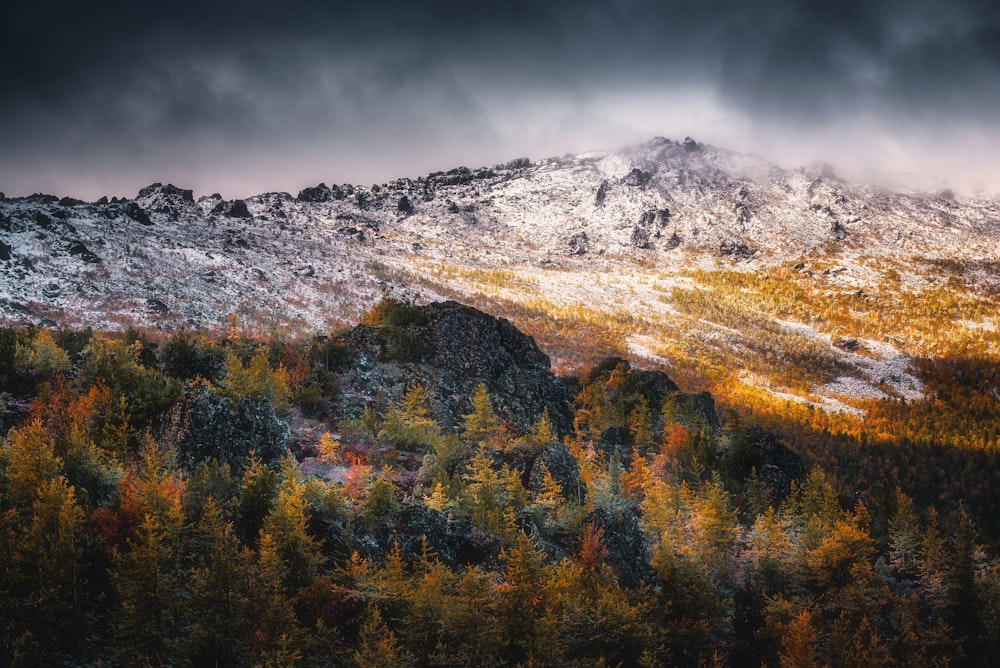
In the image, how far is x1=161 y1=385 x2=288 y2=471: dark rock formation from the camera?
39.5m

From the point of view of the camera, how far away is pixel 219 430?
4066cm

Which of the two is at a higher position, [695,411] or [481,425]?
[481,425]

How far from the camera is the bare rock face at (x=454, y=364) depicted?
205ft

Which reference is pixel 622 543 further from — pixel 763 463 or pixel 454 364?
pixel 763 463

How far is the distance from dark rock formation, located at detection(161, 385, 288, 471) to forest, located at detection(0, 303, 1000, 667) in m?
0.16

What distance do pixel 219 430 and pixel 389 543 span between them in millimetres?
15254

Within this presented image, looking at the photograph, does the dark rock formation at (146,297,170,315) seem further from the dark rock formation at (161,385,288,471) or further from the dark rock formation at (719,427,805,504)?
the dark rock formation at (719,427,805,504)

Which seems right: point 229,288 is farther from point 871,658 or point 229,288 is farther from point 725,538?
point 871,658

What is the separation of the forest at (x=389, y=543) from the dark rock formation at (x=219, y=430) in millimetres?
163

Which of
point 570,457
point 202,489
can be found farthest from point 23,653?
point 570,457

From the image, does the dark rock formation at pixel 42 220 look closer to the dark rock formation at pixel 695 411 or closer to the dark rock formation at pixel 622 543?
the dark rock formation at pixel 695 411

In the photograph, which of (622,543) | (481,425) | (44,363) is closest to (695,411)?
(481,425)

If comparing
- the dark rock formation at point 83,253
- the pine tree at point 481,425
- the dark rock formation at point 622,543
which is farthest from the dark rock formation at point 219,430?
the dark rock formation at point 83,253

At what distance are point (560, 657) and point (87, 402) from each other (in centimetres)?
3776
